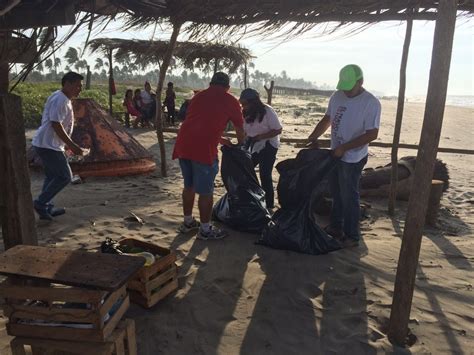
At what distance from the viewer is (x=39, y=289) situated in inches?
81.0

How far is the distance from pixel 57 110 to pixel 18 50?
4.22 ft

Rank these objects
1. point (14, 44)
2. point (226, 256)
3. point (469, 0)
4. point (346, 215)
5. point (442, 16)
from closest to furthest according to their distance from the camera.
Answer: point (442, 16) → point (14, 44) → point (469, 0) → point (226, 256) → point (346, 215)

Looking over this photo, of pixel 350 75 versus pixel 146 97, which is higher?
pixel 350 75

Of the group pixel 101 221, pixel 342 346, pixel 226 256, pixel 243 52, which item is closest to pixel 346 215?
pixel 226 256

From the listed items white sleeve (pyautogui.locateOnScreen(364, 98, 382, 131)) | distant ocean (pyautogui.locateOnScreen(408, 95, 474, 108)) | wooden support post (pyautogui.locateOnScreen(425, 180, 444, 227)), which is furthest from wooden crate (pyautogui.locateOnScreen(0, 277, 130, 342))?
distant ocean (pyautogui.locateOnScreen(408, 95, 474, 108))

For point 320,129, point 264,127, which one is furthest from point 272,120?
point 320,129

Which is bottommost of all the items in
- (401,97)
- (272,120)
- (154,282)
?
(154,282)

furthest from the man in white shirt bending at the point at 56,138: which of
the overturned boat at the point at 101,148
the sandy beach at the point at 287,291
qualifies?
the overturned boat at the point at 101,148

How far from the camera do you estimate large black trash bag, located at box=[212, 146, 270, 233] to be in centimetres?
441

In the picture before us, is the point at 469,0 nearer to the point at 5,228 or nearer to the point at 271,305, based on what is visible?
the point at 271,305

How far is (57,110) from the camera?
4.23 metres

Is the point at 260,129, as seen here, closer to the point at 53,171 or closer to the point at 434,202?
the point at 434,202

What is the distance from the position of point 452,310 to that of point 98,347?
8.14 feet

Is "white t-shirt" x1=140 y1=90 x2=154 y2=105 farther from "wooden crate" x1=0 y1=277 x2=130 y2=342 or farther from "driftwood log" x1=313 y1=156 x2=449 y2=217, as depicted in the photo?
"wooden crate" x1=0 y1=277 x2=130 y2=342
